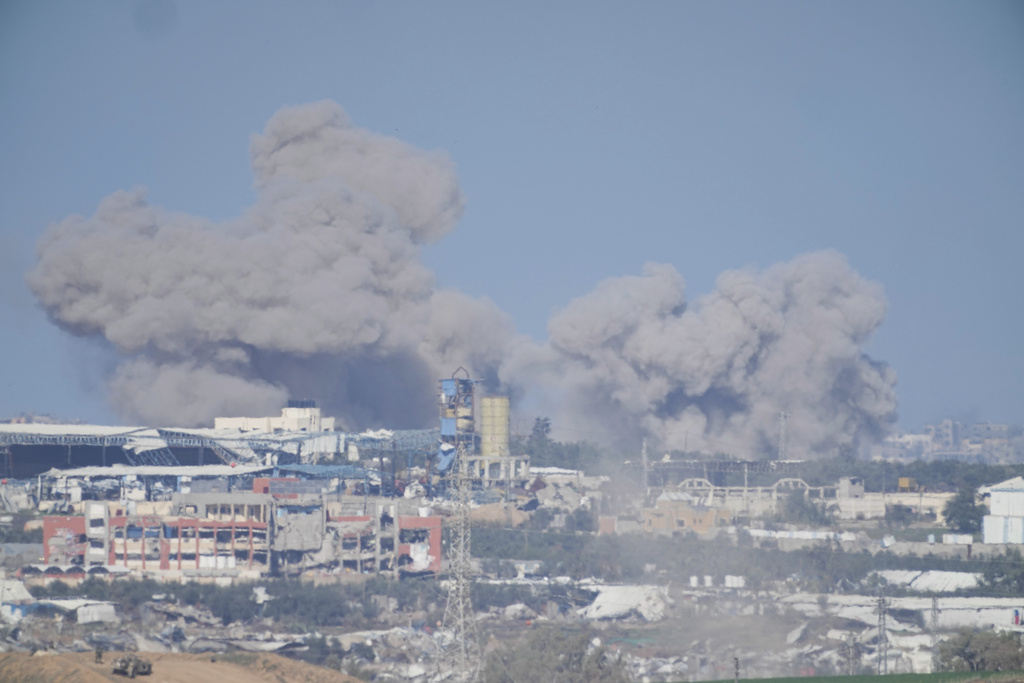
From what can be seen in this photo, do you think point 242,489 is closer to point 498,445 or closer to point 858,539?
point 498,445

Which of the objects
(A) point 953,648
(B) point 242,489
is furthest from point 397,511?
(A) point 953,648

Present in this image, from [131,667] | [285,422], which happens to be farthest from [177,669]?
[285,422]

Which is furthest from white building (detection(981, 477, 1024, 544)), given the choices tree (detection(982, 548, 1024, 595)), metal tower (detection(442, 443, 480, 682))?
metal tower (detection(442, 443, 480, 682))

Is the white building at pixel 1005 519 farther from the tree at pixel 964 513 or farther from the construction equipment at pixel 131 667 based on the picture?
the construction equipment at pixel 131 667

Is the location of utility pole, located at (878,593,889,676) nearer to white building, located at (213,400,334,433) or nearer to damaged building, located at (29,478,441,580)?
damaged building, located at (29,478,441,580)

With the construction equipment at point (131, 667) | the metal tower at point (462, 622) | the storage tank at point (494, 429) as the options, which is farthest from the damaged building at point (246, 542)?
the storage tank at point (494, 429)

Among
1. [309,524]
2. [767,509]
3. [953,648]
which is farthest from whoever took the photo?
[767,509]

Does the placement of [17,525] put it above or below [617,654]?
above
